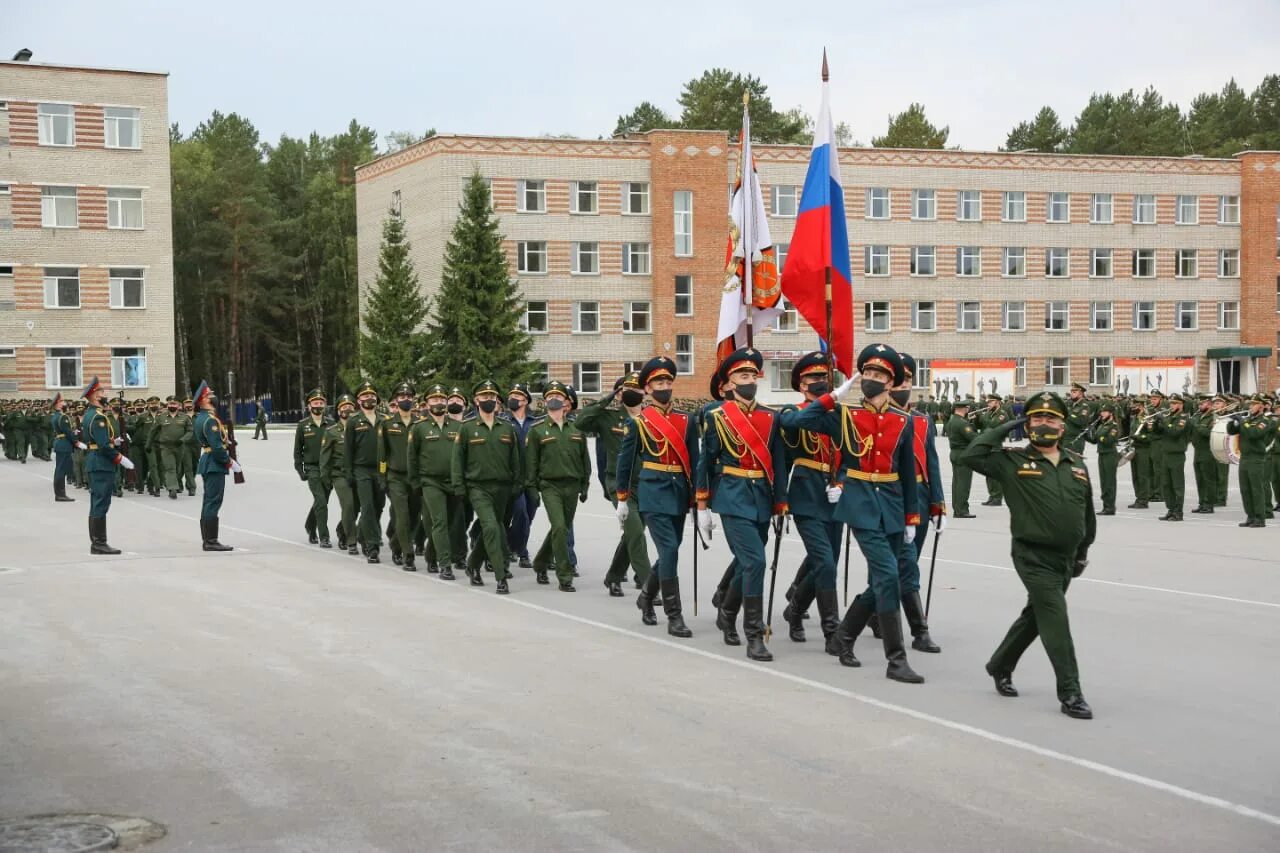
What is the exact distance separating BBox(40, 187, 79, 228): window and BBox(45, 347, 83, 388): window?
210 inches

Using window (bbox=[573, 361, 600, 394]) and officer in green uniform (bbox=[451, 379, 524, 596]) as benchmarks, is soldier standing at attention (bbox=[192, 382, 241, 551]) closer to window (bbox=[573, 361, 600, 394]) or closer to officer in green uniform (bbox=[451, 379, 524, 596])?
officer in green uniform (bbox=[451, 379, 524, 596])

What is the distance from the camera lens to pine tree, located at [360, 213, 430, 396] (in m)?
63.8

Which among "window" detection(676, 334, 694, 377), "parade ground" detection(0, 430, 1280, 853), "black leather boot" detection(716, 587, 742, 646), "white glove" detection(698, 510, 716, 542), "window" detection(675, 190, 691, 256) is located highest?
"window" detection(675, 190, 691, 256)

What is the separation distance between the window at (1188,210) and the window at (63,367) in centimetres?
5542

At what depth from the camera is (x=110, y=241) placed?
2429 inches

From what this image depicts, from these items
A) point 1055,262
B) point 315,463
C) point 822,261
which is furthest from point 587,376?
point 822,261

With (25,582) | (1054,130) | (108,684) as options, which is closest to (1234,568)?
(108,684)

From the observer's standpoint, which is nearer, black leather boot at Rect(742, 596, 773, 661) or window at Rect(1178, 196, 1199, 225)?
black leather boot at Rect(742, 596, 773, 661)

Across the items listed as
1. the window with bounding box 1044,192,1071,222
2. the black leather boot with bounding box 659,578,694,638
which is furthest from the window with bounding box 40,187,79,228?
the black leather boot with bounding box 659,578,694,638

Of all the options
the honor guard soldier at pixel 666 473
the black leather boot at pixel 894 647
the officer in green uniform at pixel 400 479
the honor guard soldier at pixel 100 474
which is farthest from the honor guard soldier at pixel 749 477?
the honor guard soldier at pixel 100 474

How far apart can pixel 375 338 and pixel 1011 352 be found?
32985mm

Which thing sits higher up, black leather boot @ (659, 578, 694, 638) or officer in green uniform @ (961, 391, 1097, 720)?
officer in green uniform @ (961, 391, 1097, 720)

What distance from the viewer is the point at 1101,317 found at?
3007 inches

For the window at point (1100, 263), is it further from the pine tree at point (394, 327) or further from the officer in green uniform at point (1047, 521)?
the officer in green uniform at point (1047, 521)
